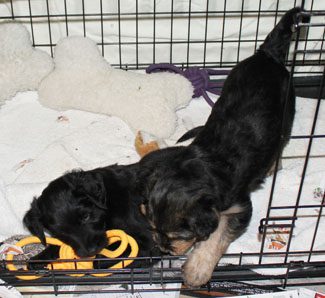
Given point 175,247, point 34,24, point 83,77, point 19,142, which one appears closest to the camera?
point 175,247

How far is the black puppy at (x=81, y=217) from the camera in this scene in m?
2.24

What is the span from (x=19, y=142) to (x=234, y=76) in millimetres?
1366

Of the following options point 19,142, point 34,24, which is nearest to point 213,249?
point 19,142

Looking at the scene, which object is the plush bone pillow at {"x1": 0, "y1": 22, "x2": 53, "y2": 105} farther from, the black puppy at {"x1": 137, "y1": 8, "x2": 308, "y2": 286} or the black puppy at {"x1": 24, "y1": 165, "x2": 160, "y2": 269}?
the black puppy at {"x1": 24, "y1": 165, "x2": 160, "y2": 269}

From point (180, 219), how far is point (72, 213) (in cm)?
47

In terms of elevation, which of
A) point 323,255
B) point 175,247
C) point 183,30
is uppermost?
point 183,30

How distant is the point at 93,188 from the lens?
90.6 inches

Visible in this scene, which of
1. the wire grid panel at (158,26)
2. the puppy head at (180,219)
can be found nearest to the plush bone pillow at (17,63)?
the wire grid panel at (158,26)

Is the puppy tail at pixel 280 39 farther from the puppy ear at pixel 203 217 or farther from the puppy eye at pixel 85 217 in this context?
the puppy eye at pixel 85 217

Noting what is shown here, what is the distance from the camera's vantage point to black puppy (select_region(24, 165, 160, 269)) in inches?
88.4

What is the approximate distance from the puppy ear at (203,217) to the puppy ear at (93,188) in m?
0.43

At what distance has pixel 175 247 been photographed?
218 cm

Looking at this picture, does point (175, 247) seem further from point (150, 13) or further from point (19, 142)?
point (150, 13)

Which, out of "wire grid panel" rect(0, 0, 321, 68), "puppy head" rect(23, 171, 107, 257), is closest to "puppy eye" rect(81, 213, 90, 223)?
"puppy head" rect(23, 171, 107, 257)
